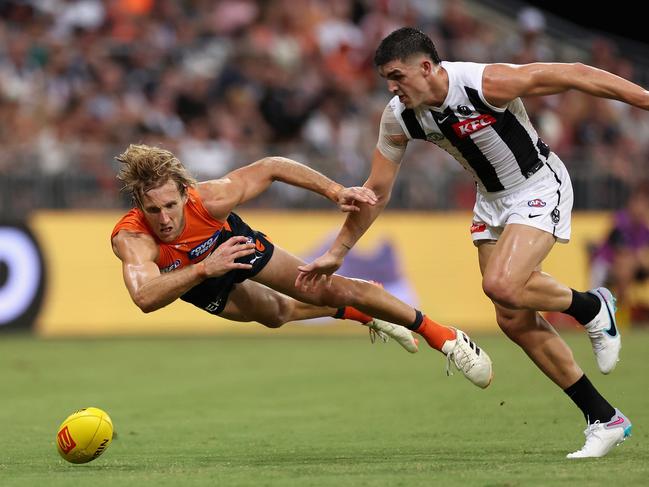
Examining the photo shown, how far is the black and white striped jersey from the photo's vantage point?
8062 mm

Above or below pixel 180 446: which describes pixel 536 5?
above

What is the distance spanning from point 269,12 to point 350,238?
554 inches

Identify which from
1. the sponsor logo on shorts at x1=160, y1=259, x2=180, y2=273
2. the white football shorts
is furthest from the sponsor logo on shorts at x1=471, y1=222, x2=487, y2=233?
the sponsor logo on shorts at x1=160, y1=259, x2=180, y2=273

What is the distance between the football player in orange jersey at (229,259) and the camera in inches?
315

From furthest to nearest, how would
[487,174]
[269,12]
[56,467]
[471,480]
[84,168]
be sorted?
1. [269,12]
2. [84,168]
3. [487,174]
4. [56,467]
5. [471,480]

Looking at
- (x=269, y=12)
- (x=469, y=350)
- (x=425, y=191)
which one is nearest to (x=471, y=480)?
(x=469, y=350)

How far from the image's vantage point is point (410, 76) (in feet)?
26.2

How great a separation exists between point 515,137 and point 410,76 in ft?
3.03

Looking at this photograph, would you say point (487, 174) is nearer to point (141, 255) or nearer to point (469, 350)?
point (469, 350)

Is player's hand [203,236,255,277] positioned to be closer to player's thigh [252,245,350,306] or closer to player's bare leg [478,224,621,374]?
player's thigh [252,245,350,306]

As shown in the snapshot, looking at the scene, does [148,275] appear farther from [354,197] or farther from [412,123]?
[412,123]

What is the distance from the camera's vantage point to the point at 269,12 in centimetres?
2217

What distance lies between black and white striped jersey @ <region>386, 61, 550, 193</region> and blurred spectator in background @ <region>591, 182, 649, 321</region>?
997 cm

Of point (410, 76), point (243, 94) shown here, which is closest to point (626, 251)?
point (243, 94)
